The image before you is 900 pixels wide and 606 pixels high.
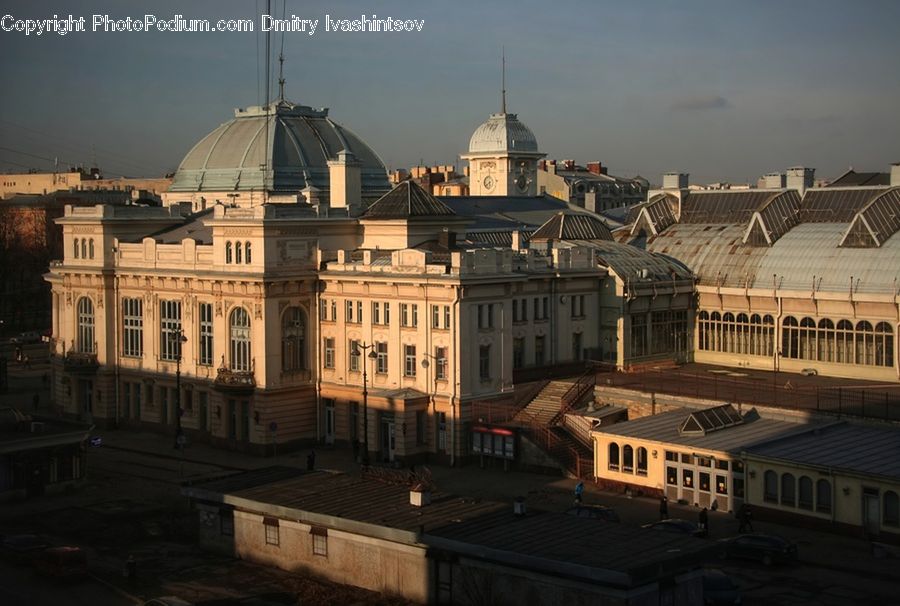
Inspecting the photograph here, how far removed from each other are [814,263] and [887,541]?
25357 millimetres

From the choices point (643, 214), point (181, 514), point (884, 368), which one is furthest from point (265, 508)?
point (643, 214)

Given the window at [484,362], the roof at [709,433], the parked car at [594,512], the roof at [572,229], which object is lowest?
the parked car at [594,512]

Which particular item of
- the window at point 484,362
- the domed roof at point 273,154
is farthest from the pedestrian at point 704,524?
the domed roof at point 273,154

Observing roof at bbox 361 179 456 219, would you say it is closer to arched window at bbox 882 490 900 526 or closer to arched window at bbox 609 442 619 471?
arched window at bbox 609 442 619 471

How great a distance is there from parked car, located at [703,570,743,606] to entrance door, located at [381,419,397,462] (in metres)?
24.2

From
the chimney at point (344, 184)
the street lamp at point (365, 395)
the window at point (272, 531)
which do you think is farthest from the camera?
the chimney at point (344, 184)

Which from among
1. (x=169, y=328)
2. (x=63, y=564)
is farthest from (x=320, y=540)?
(x=169, y=328)

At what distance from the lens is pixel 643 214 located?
3100 inches

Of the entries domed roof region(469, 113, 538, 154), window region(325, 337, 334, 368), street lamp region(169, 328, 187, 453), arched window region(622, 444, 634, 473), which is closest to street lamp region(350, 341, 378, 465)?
window region(325, 337, 334, 368)

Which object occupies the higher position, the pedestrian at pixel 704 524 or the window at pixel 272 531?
the window at pixel 272 531

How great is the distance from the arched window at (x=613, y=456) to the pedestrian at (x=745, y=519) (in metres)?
8.01

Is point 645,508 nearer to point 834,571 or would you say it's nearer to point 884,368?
point 834,571

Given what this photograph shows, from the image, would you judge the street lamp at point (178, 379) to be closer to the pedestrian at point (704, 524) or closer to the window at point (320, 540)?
the window at point (320, 540)

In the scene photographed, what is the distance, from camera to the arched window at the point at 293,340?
63906 millimetres
